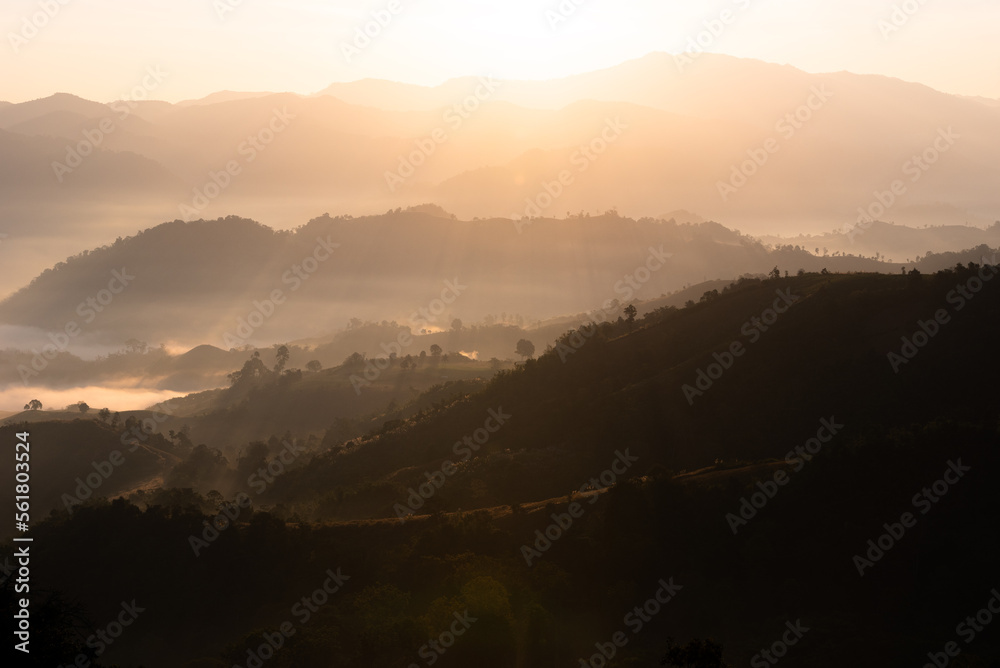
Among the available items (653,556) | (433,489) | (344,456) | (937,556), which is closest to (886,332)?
(937,556)

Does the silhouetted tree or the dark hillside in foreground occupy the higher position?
the silhouetted tree

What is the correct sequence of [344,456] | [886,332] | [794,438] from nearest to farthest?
[794,438]
[886,332]
[344,456]

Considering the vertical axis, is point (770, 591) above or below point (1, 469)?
above

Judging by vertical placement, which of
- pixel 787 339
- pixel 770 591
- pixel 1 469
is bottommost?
pixel 1 469

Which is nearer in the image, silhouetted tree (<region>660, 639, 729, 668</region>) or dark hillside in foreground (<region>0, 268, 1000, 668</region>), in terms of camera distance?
silhouetted tree (<region>660, 639, 729, 668</region>)

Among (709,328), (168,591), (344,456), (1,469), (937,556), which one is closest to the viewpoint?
(937,556)

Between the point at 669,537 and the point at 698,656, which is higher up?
the point at 698,656

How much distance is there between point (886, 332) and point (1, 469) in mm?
128525

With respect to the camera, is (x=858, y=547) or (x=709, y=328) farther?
(x=709, y=328)

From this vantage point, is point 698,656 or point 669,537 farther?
point 669,537

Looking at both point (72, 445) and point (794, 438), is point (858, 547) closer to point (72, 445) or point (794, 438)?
point (794, 438)

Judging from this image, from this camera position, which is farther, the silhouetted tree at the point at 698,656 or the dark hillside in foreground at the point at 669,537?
the dark hillside in foreground at the point at 669,537

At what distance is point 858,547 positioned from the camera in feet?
165

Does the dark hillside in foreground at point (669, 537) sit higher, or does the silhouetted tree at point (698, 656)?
the silhouetted tree at point (698, 656)
